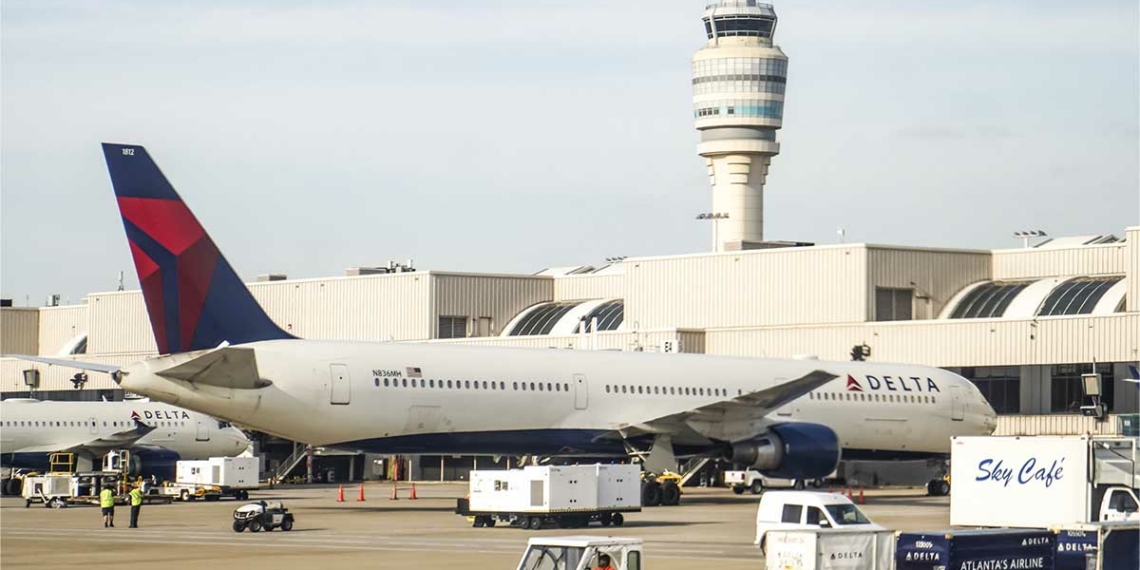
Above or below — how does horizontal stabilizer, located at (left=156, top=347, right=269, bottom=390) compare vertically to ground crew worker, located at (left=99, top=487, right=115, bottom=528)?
above

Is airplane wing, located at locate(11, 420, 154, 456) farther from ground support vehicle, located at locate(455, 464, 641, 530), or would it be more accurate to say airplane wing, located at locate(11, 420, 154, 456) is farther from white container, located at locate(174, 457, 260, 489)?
ground support vehicle, located at locate(455, 464, 641, 530)

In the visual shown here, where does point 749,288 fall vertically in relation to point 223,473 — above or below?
above

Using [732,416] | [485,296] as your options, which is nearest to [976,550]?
[732,416]

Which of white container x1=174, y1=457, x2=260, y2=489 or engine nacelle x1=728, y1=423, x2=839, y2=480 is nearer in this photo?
engine nacelle x1=728, y1=423, x2=839, y2=480

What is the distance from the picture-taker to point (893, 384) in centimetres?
5366

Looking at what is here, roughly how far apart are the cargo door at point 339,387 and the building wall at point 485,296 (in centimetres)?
3691

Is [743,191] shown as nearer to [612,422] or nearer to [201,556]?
[612,422]

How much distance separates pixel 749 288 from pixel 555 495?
3570 cm

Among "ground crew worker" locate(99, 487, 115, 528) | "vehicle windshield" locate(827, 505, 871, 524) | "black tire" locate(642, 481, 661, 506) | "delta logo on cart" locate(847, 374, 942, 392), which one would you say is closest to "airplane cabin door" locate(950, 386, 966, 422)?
"delta logo on cart" locate(847, 374, 942, 392)

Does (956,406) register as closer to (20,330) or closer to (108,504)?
(108,504)

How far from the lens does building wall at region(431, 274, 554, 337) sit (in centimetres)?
8000

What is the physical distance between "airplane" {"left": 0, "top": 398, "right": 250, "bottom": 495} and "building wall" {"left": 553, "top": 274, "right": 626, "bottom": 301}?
23.7m

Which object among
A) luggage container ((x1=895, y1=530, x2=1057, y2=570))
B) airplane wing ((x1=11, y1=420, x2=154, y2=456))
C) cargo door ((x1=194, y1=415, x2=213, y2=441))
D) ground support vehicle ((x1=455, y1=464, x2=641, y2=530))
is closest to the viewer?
luggage container ((x1=895, y1=530, x2=1057, y2=570))

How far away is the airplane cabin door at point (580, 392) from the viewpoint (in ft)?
153
